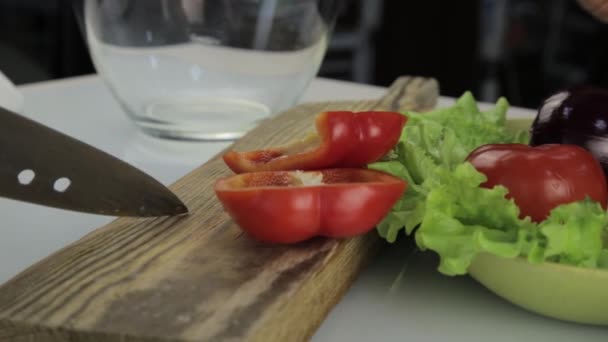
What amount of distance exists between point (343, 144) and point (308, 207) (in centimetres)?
9

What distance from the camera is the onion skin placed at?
859mm

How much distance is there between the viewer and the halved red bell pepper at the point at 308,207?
2.23 ft

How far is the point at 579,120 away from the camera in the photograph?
0.87m

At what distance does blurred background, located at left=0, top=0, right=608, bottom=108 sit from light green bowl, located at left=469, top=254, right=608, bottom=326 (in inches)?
103

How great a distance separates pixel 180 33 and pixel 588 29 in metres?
2.30

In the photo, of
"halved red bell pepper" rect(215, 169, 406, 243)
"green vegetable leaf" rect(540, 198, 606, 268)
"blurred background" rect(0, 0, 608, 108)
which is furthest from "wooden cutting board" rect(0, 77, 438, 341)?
"blurred background" rect(0, 0, 608, 108)

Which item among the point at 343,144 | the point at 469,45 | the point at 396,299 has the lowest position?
the point at 469,45

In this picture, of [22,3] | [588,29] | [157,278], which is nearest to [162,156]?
[157,278]

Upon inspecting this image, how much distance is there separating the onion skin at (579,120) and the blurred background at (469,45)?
7.79 ft

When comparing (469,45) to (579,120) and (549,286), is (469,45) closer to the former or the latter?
(579,120)

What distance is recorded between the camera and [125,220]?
754 millimetres

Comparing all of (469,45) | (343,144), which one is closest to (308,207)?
(343,144)

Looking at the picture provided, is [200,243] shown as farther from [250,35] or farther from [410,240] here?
[250,35]

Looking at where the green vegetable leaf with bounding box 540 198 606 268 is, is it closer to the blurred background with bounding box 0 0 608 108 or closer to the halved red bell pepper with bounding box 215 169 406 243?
the halved red bell pepper with bounding box 215 169 406 243
